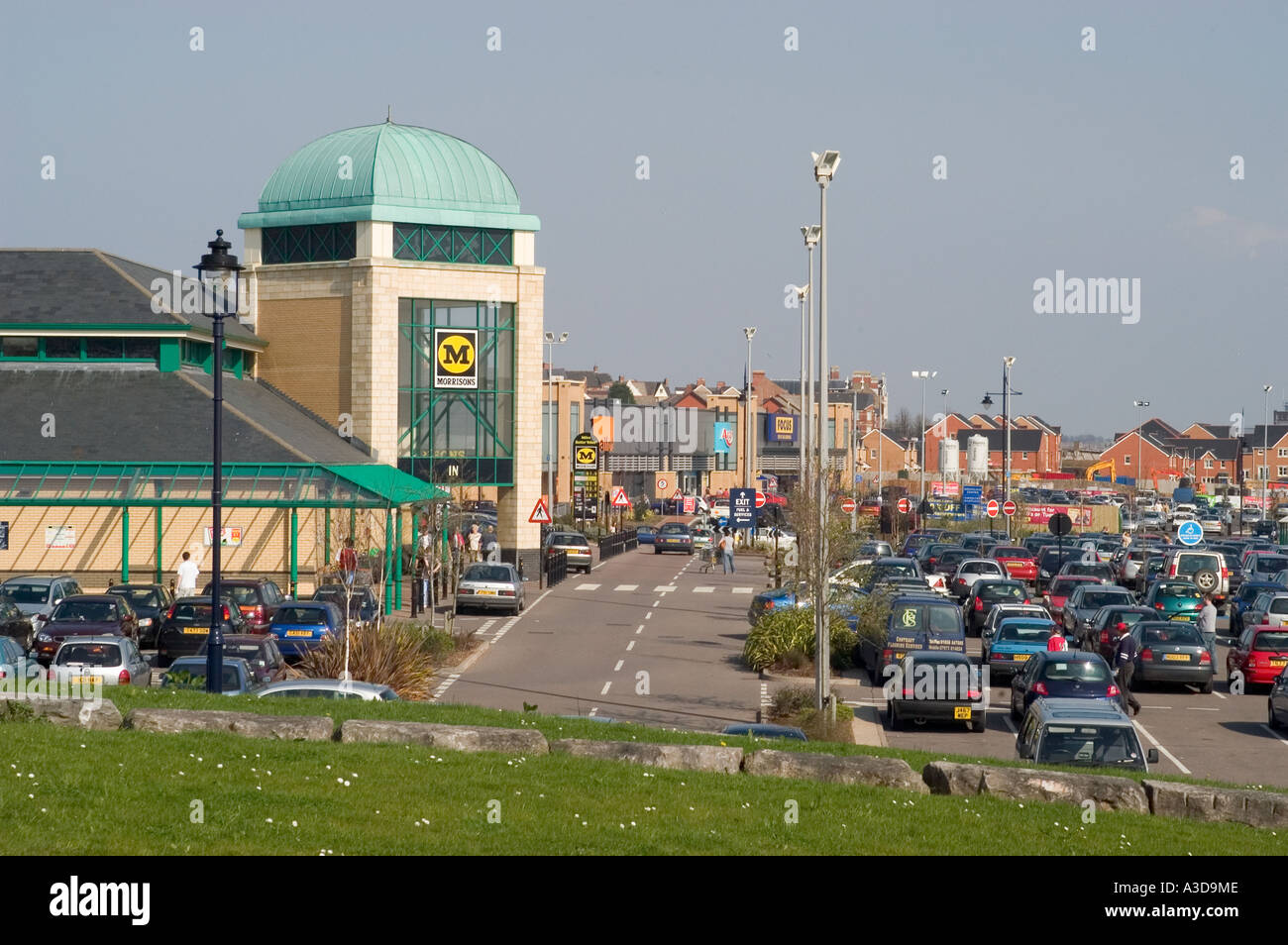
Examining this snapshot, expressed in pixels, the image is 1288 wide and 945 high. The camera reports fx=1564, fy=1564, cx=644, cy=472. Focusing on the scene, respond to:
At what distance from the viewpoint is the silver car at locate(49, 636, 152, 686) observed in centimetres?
2320

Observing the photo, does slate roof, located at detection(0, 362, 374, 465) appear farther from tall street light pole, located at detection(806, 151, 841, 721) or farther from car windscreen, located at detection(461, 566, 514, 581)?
tall street light pole, located at detection(806, 151, 841, 721)

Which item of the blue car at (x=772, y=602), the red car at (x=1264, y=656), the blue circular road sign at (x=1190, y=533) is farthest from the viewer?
the blue circular road sign at (x=1190, y=533)

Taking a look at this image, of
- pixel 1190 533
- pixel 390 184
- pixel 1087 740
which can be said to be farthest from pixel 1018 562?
pixel 1087 740

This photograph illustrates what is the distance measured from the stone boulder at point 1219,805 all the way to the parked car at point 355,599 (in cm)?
2209

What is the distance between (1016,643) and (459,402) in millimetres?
26745

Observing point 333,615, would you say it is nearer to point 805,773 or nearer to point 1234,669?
point 1234,669

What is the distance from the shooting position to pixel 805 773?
12.7 meters

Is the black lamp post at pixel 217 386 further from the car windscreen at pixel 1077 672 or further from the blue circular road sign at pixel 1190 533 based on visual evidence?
the blue circular road sign at pixel 1190 533

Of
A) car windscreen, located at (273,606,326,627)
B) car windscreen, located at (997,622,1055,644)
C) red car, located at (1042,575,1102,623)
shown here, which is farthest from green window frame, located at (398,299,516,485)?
car windscreen, located at (997,622,1055,644)

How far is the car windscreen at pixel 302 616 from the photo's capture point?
31219mm

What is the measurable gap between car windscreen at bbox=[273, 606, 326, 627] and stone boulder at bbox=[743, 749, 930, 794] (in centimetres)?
1974

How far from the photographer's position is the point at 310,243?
5281 centimetres

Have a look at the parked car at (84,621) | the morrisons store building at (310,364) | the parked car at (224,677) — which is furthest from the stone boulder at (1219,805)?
the morrisons store building at (310,364)
